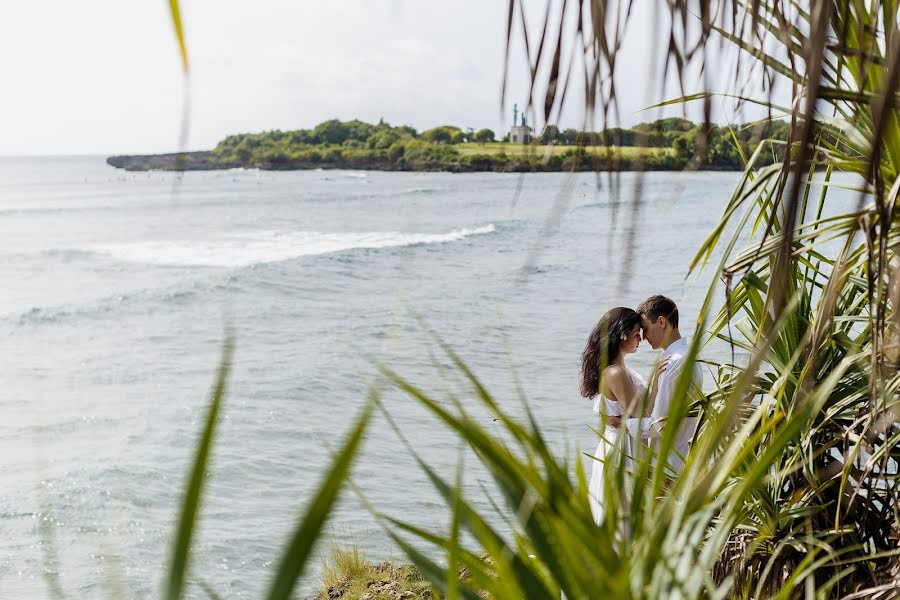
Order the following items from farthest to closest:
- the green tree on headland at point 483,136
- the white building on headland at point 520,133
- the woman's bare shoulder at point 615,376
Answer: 1. the woman's bare shoulder at point 615,376
2. the green tree on headland at point 483,136
3. the white building on headland at point 520,133

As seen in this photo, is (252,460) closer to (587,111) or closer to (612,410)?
(612,410)

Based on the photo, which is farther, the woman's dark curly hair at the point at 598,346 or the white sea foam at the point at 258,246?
the white sea foam at the point at 258,246

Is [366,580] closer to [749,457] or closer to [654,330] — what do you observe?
[654,330]

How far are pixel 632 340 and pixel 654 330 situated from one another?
0.47 feet

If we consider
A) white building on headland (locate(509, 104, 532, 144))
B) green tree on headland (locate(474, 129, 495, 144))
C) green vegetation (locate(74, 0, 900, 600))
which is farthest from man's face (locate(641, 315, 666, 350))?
white building on headland (locate(509, 104, 532, 144))

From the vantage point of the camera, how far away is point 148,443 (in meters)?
11.9

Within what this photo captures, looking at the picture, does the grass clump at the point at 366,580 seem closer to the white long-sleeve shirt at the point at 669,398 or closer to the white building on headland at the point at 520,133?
the white long-sleeve shirt at the point at 669,398

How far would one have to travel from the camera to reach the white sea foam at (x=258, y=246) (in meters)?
28.8

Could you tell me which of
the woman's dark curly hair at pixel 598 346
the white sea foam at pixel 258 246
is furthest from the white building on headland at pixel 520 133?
the white sea foam at pixel 258 246

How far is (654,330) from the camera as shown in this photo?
4.42 meters

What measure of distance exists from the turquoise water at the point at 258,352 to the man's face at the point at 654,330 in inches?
29.1

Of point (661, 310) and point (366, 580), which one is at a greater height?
point (661, 310)

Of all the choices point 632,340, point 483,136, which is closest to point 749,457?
point 483,136

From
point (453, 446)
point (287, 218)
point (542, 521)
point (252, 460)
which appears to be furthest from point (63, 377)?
point (287, 218)
